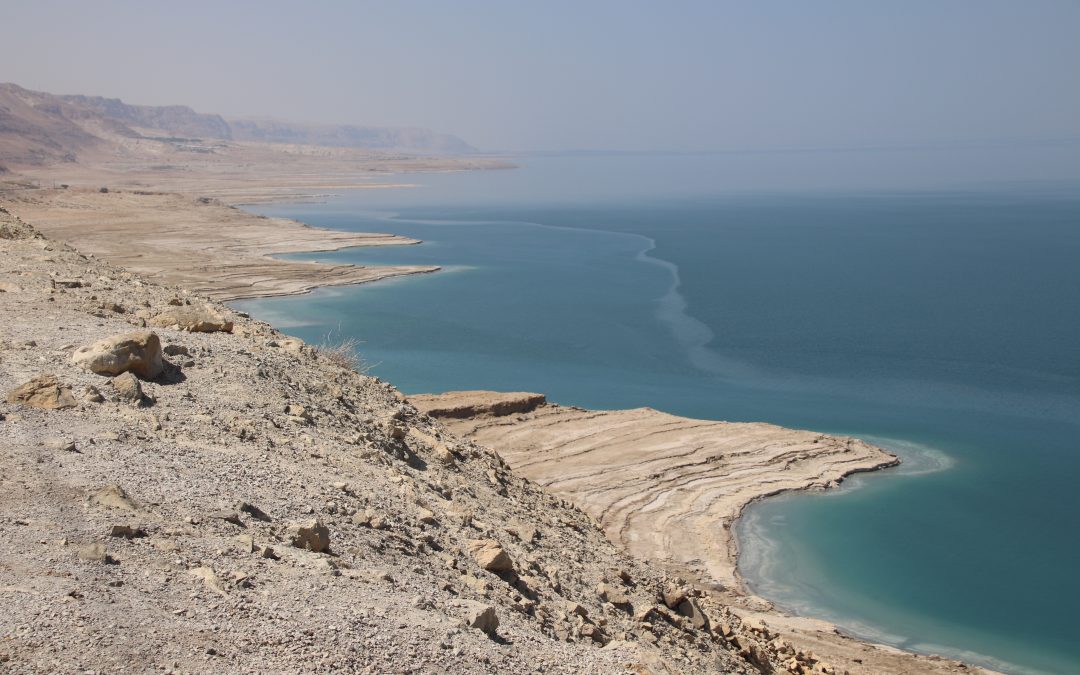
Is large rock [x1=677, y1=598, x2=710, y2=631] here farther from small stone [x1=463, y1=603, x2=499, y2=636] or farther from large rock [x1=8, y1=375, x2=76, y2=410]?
large rock [x1=8, y1=375, x2=76, y2=410]

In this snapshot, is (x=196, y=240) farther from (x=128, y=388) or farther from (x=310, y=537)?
(x=310, y=537)

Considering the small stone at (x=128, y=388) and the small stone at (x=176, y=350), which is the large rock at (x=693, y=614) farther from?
the small stone at (x=176, y=350)

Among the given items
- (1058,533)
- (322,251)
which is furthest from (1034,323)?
(322,251)

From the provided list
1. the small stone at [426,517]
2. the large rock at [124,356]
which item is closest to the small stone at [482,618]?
the small stone at [426,517]

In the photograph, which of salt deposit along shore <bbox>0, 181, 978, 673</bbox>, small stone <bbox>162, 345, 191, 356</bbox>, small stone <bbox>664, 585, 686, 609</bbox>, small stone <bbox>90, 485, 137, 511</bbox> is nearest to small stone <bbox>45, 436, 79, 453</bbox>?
salt deposit along shore <bbox>0, 181, 978, 673</bbox>

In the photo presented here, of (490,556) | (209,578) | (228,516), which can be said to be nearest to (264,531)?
(228,516)

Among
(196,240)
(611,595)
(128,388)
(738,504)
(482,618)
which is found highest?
(128,388)
